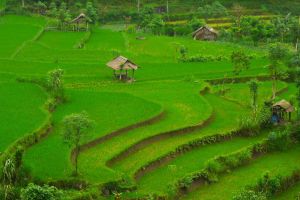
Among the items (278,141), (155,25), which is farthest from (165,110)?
(155,25)

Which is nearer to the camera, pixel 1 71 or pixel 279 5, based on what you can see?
pixel 1 71

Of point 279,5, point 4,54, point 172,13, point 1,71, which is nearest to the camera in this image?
point 1,71

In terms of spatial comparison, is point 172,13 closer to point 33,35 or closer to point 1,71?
point 33,35

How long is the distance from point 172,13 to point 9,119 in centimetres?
4940

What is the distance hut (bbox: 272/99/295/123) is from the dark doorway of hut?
33.5 ft

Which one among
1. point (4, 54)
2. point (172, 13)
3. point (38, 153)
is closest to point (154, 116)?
point (38, 153)

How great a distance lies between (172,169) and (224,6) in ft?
184

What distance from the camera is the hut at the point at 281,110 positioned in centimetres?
2983

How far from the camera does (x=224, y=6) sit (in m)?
77.6

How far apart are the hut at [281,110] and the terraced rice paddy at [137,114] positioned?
159 centimetres

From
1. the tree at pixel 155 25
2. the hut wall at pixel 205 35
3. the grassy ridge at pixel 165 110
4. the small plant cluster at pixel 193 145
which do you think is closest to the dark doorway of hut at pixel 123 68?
the grassy ridge at pixel 165 110

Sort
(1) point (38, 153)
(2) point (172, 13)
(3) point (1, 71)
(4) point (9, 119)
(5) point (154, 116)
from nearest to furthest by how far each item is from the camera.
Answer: (1) point (38, 153) → (4) point (9, 119) → (5) point (154, 116) → (3) point (1, 71) → (2) point (172, 13)

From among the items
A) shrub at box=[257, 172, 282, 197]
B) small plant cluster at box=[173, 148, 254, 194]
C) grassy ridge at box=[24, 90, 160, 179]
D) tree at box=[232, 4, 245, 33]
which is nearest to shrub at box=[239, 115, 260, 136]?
small plant cluster at box=[173, 148, 254, 194]

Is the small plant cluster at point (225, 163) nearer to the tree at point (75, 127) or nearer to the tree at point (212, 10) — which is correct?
the tree at point (75, 127)
